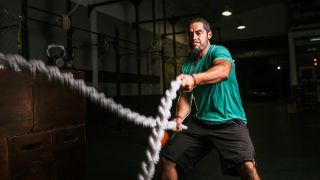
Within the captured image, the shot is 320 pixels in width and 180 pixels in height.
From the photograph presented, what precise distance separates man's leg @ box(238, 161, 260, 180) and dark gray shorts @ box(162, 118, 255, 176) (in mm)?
21

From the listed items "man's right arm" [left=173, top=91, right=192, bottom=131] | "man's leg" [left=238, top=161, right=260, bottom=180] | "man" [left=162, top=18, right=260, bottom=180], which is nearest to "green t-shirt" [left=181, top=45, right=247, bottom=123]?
"man" [left=162, top=18, right=260, bottom=180]

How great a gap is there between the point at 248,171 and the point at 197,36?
722 millimetres

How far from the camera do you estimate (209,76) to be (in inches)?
49.8

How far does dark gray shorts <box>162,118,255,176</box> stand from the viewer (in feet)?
5.29

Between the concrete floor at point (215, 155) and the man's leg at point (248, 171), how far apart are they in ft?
3.19

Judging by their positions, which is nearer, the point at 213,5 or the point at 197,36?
the point at 197,36

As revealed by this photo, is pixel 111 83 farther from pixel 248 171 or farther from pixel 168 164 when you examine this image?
pixel 248 171

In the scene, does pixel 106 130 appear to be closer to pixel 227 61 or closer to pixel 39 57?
Result: pixel 39 57

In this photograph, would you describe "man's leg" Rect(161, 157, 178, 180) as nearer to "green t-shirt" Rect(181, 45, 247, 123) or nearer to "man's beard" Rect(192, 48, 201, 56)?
"green t-shirt" Rect(181, 45, 247, 123)

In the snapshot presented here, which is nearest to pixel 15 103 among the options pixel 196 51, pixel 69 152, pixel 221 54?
pixel 69 152

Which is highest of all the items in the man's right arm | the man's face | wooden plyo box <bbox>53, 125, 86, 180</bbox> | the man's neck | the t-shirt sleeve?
the man's face

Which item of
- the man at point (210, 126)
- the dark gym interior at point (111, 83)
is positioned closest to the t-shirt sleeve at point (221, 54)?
the man at point (210, 126)

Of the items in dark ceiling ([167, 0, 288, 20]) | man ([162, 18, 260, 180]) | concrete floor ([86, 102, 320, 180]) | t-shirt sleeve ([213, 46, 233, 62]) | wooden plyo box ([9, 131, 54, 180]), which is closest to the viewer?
t-shirt sleeve ([213, 46, 233, 62])

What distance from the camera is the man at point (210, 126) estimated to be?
1591 mm
